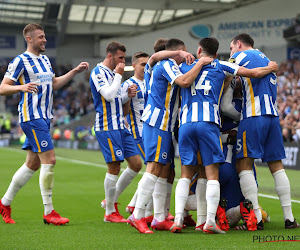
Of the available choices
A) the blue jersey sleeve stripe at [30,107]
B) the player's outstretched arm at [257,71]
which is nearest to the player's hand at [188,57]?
the player's outstretched arm at [257,71]

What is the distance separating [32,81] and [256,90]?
255 cm

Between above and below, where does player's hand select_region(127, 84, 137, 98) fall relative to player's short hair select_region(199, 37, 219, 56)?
below

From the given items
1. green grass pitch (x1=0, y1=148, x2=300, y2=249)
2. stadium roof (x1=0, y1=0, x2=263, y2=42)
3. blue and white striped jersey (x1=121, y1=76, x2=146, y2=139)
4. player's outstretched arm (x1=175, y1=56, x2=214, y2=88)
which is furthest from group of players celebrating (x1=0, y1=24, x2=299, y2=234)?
stadium roof (x1=0, y1=0, x2=263, y2=42)

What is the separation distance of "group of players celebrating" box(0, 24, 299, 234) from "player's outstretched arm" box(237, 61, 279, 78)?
0.01m

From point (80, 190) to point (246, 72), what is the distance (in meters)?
5.88

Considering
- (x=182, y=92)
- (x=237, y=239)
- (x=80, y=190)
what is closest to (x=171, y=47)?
(x=182, y=92)

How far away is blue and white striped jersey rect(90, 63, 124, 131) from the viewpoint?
7.08 meters

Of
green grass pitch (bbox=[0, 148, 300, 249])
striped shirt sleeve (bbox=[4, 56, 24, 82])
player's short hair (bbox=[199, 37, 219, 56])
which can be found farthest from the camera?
striped shirt sleeve (bbox=[4, 56, 24, 82])

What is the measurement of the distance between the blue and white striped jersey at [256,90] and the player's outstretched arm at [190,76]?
22.4 inches

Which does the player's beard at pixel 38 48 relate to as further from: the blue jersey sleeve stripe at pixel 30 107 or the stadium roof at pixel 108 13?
the stadium roof at pixel 108 13

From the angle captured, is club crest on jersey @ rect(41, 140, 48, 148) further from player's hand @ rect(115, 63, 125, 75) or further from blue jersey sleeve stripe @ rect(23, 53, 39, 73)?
player's hand @ rect(115, 63, 125, 75)

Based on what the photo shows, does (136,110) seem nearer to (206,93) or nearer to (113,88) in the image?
(113,88)

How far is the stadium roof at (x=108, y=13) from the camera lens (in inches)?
1390

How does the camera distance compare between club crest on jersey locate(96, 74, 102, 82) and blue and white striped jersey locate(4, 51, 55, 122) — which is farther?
club crest on jersey locate(96, 74, 102, 82)
